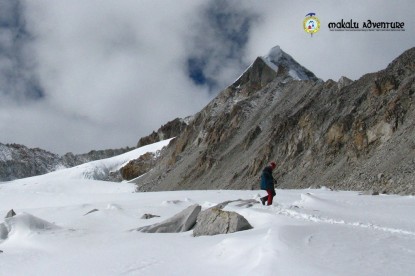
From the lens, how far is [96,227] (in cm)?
1563

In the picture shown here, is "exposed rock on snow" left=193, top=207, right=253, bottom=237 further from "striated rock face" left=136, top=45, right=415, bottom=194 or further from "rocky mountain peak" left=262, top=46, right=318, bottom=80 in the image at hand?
"rocky mountain peak" left=262, top=46, right=318, bottom=80

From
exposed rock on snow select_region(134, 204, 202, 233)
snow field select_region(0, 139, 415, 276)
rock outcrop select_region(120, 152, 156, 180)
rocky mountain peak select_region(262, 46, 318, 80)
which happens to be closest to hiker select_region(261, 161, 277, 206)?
snow field select_region(0, 139, 415, 276)

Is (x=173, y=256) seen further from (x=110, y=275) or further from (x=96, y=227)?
(x=96, y=227)

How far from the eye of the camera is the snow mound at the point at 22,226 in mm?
Answer: 14414

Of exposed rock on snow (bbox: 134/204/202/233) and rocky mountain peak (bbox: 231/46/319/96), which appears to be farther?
rocky mountain peak (bbox: 231/46/319/96)

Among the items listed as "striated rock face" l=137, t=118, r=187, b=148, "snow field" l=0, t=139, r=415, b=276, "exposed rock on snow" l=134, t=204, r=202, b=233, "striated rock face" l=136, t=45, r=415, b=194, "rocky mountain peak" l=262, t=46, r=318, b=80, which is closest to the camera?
"snow field" l=0, t=139, r=415, b=276

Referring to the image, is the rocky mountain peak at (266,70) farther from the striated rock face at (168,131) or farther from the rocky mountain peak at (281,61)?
the striated rock face at (168,131)

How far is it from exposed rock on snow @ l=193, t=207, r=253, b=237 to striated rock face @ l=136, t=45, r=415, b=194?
12291 millimetres

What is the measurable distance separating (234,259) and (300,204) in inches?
350

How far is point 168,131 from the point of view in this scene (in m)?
121

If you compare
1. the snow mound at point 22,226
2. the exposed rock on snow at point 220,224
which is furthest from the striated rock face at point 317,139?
the snow mound at point 22,226

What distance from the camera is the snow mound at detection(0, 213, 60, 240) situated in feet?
47.3

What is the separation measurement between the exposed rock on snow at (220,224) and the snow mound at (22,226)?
232 inches

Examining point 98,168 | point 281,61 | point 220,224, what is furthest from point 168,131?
point 220,224
